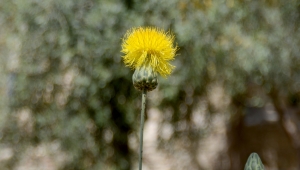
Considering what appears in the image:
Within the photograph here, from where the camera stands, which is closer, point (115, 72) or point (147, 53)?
point (147, 53)

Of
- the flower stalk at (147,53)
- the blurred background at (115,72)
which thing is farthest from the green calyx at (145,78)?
the blurred background at (115,72)

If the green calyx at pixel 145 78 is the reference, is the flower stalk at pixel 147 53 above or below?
above

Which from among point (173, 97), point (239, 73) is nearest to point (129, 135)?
point (173, 97)

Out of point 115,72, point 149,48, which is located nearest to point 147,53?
point 149,48

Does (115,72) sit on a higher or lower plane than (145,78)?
higher

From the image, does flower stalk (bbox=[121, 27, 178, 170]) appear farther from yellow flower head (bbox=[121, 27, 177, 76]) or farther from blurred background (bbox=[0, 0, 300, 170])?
blurred background (bbox=[0, 0, 300, 170])

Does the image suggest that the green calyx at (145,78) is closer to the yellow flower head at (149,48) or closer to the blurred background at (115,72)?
the yellow flower head at (149,48)

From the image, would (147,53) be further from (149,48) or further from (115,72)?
(115,72)

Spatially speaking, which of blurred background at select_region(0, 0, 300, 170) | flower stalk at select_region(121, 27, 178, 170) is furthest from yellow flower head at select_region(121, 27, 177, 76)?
blurred background at select_region(0, 0, 300, 170)
